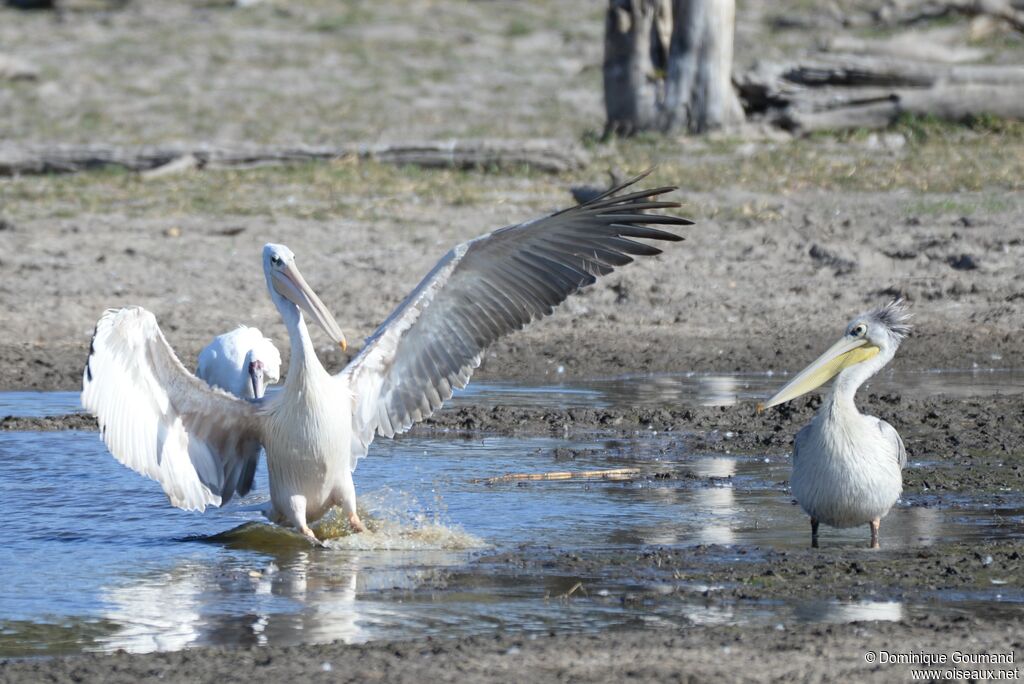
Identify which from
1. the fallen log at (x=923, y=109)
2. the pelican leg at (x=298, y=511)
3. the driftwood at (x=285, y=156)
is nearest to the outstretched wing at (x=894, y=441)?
the pelican leg at (x=298, y=511)

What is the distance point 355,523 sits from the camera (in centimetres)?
752

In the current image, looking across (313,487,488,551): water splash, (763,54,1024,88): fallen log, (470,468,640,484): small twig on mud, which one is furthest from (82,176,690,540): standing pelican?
(763,54,1024,88): fallen log

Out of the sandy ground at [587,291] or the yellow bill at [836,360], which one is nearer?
the sandy ground at [587,291]

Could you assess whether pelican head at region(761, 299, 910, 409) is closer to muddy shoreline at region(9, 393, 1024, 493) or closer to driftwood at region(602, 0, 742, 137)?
muddy shoreline at region(9, 393, 1024, 493)

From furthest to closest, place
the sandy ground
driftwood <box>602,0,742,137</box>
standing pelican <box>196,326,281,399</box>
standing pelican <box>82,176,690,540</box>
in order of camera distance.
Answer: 1. driftwood <box>602,0,742,137</box>
2. standing pelican <box>196,326,281,399</box>
3. standing pelican <box>82,176,690,540</box>
4. the sandy ground

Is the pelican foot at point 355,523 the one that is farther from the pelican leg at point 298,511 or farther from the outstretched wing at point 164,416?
the outstretched wing at point 164,416

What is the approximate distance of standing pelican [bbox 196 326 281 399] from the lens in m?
8.57

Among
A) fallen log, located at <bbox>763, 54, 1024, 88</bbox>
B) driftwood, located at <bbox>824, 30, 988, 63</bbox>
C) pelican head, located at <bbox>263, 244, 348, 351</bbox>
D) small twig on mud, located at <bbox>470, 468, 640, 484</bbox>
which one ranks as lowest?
small twig on mud, located at <bbox>470, 468, 640, 484</bbox>

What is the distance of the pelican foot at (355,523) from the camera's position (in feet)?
24.6

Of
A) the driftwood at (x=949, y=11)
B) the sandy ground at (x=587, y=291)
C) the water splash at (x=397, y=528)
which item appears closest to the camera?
the sandy ground at (x=587, y=291)

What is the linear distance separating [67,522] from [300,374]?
1.28 m

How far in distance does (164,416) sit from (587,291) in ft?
16.8

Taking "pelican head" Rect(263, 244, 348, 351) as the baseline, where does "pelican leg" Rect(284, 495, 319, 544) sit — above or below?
below

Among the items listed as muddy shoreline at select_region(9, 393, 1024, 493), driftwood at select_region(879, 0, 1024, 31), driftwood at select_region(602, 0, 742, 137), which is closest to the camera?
muddy shoreline at select_region(9, 393, 1024, 493)
